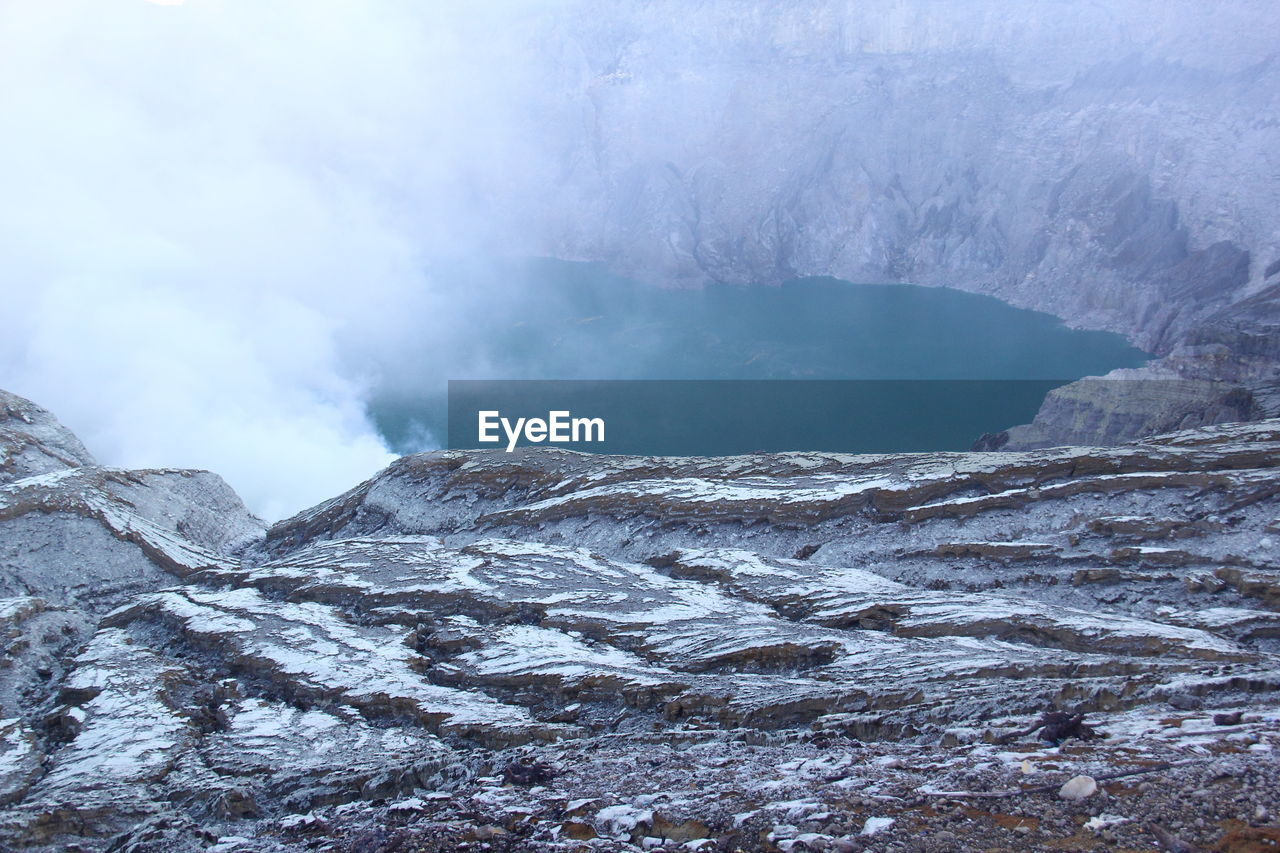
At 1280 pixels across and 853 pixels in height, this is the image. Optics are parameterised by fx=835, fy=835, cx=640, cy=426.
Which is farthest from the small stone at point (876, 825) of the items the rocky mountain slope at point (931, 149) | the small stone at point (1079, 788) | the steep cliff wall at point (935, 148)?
the steep cliff wall at point (935, 148)

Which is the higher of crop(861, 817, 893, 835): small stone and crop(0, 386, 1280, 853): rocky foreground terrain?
crop(0, 386, 1280, 853): rocky foreground terrain

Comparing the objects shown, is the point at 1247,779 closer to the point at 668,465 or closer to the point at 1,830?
the point at 1,830

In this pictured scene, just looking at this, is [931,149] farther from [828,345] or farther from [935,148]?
[828,345]

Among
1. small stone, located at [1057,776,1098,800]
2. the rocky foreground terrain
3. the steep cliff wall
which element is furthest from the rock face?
the steep cliff wall

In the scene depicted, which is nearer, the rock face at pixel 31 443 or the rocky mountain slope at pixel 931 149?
the rock face at pixel 31 443

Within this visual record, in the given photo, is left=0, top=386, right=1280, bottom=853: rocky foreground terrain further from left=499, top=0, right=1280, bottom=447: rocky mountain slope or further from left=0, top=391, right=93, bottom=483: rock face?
left=499, top=0, right=1280, bottom=447: rocky mountain slope

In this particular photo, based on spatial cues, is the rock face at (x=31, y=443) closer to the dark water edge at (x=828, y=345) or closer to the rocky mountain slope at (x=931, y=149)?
the dark water edge at (x=828, y=345)
